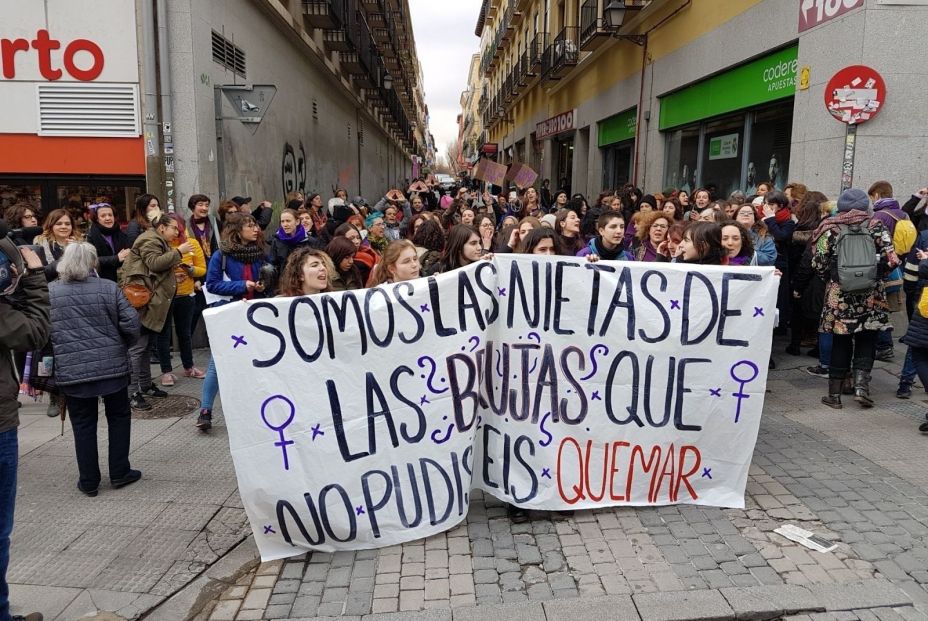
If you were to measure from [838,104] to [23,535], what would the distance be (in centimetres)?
908

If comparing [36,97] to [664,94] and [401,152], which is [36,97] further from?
[401,152]

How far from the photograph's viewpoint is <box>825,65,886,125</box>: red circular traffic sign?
8062 millimetres

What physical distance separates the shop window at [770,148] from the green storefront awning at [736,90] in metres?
0.27

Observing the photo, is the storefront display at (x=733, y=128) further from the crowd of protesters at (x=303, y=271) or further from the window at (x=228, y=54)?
the window at (x=228, y=54)

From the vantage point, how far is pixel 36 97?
31.3 feet

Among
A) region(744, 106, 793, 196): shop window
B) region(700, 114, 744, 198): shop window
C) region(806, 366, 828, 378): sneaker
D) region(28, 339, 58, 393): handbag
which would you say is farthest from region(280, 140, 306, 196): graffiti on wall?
region(806, 366, 828, 378): sneaker

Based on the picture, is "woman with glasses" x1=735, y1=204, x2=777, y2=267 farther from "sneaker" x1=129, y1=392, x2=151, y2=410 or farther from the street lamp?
the street lamp

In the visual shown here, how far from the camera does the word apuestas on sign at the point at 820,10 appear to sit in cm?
831

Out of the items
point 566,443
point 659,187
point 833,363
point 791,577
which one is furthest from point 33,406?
point 659,187

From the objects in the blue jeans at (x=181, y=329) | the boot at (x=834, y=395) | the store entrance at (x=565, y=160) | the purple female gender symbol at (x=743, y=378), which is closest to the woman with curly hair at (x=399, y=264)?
the purple female gender symbol at (x=743, y=378)

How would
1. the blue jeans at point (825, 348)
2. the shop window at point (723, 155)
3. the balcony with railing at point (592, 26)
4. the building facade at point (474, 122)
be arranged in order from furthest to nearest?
1. the building facade at point (474, 122)
2. the balcony with railing at point (592, 26)
3. the shop window at point (723, 155)
4. the blue jeans at point (825, 348)

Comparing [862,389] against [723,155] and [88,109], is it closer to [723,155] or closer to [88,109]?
[723,155]

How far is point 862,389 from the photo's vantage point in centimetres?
606

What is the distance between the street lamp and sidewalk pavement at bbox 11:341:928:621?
12.9m
